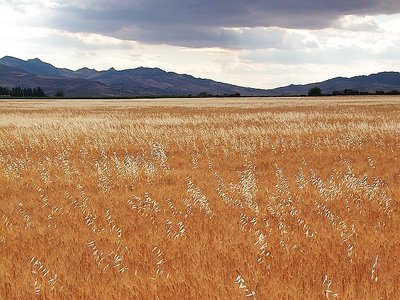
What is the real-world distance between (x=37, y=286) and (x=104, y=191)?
5.49 metres

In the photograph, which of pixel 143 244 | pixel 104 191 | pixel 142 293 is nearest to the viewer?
pixel 142 293

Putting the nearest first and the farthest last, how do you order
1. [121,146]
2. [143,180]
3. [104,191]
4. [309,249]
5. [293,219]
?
[309,249] < [293,219] < [104,191] < [143,180] < [121,146]

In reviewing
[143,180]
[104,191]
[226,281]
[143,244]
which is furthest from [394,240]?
[143,180]

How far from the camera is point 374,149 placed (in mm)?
17016

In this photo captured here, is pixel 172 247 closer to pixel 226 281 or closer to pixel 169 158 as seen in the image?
pixel 226 281

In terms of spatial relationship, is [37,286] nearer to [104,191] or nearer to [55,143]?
[104,191]

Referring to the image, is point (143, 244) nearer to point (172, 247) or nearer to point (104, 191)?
point (172, 247)

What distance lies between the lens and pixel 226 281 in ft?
14.9

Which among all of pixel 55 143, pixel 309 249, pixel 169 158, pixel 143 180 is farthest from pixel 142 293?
pixel 55 143

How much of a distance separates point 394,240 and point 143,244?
10.3 feet

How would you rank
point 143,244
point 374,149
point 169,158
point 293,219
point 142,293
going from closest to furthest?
point 142,293 → point 143,244 → point 293,219 → point 169,158 → point 374,149

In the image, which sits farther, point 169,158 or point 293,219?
point 169,158

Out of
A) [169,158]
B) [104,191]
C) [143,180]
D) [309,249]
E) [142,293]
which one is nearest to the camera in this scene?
[142,293]

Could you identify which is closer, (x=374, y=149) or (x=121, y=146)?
(x=374, y=149)
